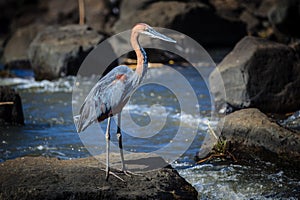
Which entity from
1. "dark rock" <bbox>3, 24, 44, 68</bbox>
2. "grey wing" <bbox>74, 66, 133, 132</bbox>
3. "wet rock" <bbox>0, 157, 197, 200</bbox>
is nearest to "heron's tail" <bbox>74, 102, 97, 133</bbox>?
"grey wing" <bbox>74, 66, 133, 132</bbox>

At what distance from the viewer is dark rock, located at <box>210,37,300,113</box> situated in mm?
7852

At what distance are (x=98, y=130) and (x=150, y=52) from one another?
4.79 metres

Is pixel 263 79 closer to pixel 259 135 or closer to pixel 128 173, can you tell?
pixel 259 135

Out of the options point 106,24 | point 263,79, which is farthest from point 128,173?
point 106,24

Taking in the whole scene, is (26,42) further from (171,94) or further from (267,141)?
(267,141)

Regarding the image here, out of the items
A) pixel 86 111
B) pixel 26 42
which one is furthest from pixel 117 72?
pixel 26 42

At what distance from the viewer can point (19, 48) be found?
14266mm

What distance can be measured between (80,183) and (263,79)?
426 cm

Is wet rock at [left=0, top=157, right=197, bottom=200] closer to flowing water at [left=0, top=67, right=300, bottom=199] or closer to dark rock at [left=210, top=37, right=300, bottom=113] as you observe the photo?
flowing water at [left=0, top=67, right=300, bottom=199]

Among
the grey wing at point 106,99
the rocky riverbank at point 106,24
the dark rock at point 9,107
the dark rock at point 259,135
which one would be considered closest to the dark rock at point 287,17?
the rocky riverbank at point 106,24

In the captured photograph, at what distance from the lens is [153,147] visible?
701 centimetres

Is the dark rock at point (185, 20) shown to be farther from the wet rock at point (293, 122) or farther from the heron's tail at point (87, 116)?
the heron's tail at point (87, 116)

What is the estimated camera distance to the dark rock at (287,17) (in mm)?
12594

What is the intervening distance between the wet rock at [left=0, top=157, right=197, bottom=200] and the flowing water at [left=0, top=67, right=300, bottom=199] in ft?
2.71
